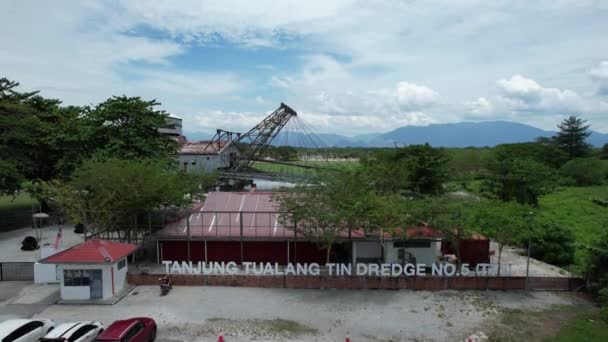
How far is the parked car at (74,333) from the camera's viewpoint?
14978 millimetres

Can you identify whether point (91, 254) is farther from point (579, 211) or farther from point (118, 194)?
point (579, 211)

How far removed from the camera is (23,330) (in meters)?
15.9

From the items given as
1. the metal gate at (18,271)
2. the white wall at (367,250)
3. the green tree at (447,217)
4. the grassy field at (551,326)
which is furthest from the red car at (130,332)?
the green tree at (447,217)

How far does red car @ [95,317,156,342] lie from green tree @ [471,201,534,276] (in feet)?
60.4

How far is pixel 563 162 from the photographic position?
311 feet

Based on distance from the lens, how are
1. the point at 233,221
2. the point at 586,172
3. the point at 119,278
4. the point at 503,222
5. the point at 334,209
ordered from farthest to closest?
the point at 586,172, the point at 233,221, the point at 334,209, the point at 503,222, the point at 119,278

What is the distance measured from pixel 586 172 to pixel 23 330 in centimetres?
9587

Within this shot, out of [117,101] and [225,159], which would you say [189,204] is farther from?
[225,159]

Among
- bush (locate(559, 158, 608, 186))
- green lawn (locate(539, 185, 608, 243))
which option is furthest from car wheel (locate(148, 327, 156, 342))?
bush (locate(559, 158, 608, 186))

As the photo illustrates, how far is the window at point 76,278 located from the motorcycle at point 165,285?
3827mm

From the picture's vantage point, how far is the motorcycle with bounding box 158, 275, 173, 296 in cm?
2238

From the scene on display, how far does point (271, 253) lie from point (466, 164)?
85211 mm

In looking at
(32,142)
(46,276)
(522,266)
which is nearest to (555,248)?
(522,266)

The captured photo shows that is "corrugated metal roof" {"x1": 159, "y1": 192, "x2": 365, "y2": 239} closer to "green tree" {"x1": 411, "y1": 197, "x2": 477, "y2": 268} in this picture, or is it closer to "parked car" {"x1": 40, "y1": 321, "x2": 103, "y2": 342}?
"green tree" {"x1": 411, "y1": 197, "x2": 477, "y2": 268}
